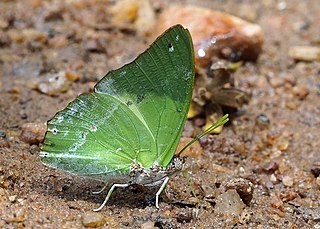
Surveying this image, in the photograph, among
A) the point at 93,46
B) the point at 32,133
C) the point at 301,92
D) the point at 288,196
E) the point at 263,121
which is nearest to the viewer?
the point at 288,196

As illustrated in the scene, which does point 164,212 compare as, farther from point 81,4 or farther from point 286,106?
point 81,4

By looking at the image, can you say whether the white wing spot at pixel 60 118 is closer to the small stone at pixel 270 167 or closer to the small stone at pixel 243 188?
the small stone at pixel 243 188

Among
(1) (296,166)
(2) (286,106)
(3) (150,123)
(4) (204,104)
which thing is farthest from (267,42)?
(3) (150,123)

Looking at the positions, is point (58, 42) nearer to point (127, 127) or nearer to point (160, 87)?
point (127, 127)

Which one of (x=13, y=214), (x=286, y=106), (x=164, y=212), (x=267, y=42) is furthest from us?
(x=267, y=42)

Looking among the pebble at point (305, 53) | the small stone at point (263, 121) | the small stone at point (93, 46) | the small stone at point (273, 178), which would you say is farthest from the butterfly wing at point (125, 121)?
the pebble at point (305, 53)

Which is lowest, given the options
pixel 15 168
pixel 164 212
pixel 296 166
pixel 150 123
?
pixel 296 166

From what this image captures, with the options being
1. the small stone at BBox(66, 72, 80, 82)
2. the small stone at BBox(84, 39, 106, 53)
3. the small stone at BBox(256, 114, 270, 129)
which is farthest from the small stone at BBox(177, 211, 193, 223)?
the small stone at BBox(84, 39, 106, 53)

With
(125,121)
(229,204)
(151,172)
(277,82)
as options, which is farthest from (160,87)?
(277,82)
